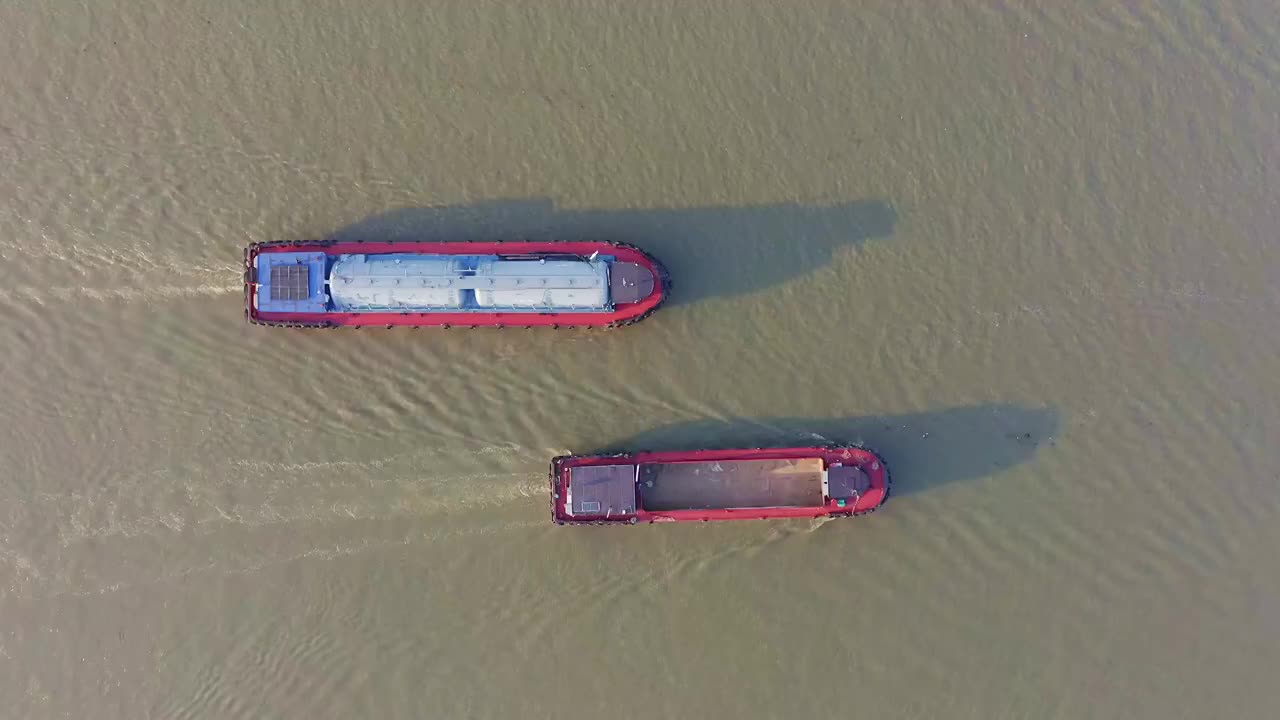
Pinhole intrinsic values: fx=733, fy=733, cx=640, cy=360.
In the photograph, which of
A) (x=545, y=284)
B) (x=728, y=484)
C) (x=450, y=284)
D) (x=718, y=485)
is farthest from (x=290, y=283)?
(x=728, y=484)

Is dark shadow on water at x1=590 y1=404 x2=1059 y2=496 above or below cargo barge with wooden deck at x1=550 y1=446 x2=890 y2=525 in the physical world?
above

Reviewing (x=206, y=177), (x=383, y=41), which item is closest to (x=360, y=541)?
(x=206, y=177)

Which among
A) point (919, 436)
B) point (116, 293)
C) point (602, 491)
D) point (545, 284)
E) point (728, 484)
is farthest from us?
point (116, 293)

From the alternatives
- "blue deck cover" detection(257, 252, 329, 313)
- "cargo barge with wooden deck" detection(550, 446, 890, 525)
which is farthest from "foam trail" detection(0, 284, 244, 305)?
"cargo barge with wooden deck" detection(550, 446, 890, 525)

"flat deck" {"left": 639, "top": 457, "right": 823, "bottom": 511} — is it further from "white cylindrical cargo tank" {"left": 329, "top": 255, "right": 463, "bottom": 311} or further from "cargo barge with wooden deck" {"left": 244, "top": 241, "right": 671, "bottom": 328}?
"white cylindrical cargo tank" {"left": 329, "top": 255, "right": 463, "bottom": 311}

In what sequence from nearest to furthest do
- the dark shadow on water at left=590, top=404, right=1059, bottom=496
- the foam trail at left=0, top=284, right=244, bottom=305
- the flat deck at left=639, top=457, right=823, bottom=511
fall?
1. the flat deck at left=639, top=457, right=823, bottom=511
2. the dark shadow on water at left=590, top=404, right=1059, bottom=496
3. the foam trail at left=0, top=284, right=244, bottom=305

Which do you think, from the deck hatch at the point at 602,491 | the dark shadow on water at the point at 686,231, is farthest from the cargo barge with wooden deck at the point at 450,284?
the deck hatch at the point at 602,491

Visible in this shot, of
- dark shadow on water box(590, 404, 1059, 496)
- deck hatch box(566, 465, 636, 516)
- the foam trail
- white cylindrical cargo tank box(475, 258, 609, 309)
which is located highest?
the foam trail

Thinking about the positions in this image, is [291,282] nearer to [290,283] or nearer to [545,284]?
[290,283]

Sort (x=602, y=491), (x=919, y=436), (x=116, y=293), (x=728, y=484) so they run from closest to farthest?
(x=602, y=491), (x=728, y=484), (x=919, y=436), (x=116, y=293)
